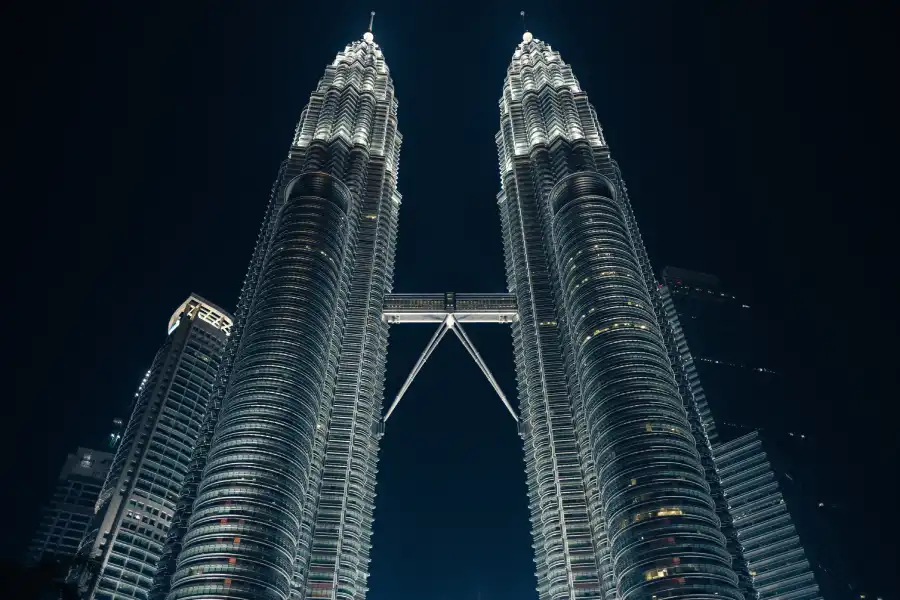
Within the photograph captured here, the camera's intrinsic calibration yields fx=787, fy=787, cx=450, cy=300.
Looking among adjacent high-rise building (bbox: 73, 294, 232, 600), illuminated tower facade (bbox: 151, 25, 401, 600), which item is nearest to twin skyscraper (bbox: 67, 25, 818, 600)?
illuminated tower facade (bbox: 151, 25, 401, 600)

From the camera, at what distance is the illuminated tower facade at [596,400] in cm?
10619

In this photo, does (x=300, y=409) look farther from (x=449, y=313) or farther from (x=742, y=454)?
(x=742, y=454)

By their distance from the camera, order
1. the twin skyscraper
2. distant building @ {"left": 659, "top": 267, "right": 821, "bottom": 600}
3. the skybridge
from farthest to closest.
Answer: the skybridge, distant building @ {"left": 659, "top": 267, "right": 821, "bottom": 600}, the twin skyscraper

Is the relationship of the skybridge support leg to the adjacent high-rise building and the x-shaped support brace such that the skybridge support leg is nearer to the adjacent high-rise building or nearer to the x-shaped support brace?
the x-shaped support brace

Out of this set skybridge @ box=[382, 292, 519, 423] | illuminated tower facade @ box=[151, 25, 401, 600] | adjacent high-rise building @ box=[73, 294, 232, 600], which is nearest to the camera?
illuminated tower facade @ box=[151, 25, 401, 600]

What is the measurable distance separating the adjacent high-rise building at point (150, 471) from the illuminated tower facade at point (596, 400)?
246 ft

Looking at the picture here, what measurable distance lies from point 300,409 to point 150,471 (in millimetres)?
58472

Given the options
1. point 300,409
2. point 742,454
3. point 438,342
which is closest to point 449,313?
point 438,342

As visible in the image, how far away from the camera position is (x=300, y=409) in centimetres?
12950

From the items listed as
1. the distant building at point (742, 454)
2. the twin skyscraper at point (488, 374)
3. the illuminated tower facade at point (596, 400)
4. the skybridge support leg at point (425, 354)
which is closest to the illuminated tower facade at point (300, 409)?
the twin skyscraper at point (488, 374)

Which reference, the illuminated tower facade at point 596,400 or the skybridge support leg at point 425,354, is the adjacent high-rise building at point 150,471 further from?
the illuminated tower facade at point 596,400

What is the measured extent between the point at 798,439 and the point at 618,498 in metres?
75.9

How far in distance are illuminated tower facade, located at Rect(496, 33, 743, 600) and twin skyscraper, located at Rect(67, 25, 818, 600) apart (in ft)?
1.20

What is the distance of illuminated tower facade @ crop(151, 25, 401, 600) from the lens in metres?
111
